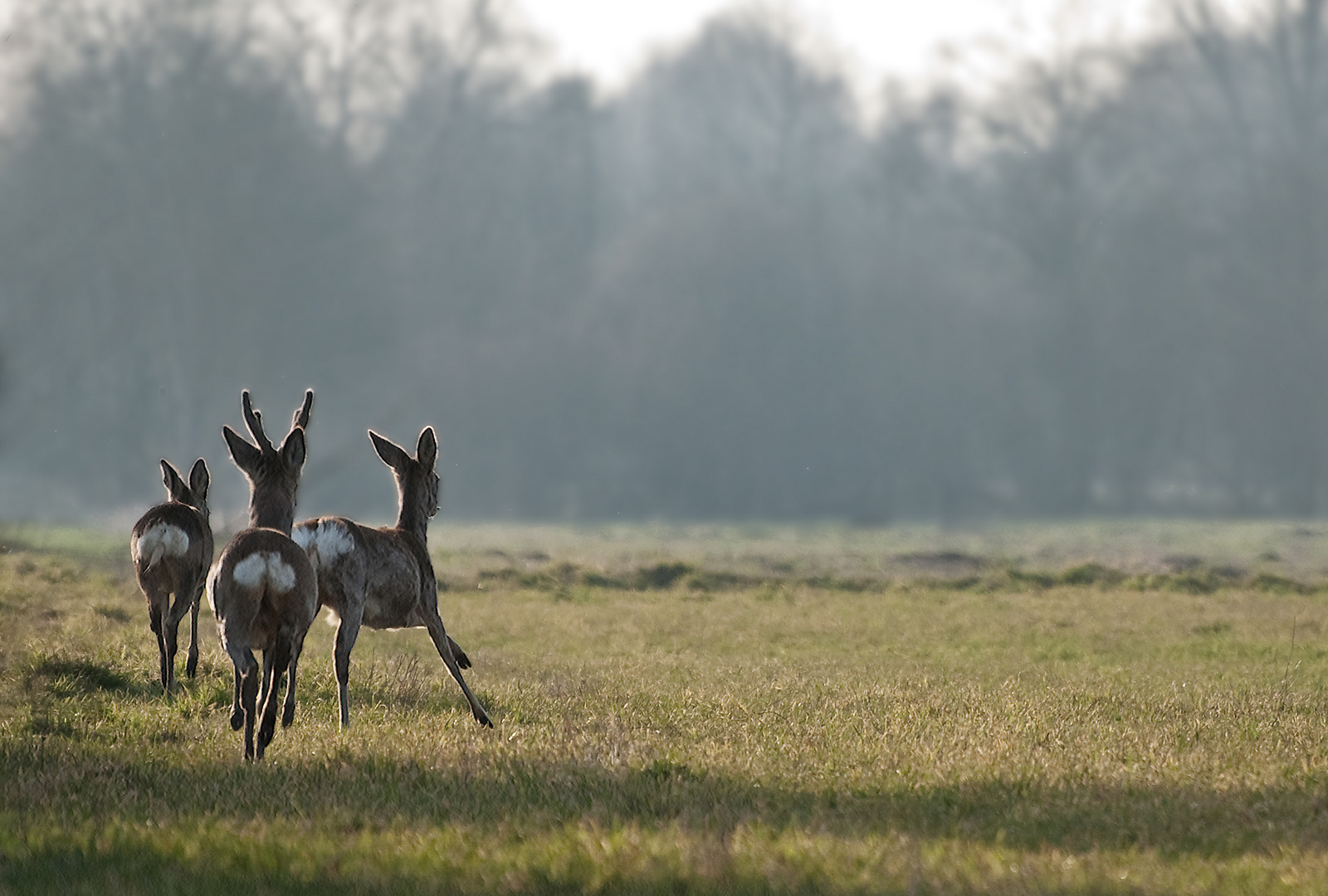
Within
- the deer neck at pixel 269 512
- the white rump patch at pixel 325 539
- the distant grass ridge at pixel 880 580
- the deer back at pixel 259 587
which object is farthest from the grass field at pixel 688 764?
the distant grass ridge at pixel 880 580

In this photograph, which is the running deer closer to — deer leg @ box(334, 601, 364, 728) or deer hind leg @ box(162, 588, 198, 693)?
deer leg @ box(334, 601, 364, 728)

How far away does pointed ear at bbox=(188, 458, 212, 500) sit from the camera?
16.7 m

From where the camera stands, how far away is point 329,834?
7.55 metres

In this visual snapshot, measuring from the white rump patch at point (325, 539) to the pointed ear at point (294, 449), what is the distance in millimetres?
529

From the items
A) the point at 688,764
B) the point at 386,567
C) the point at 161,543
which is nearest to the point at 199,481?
the point at 161,543

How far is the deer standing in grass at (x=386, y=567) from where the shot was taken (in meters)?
11.4

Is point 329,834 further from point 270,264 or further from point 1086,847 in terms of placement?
point 270,264

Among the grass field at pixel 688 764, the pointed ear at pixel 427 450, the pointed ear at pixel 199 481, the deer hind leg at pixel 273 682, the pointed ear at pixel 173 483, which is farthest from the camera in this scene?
the pointed ear at pixel 199 481

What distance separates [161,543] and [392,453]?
3.06m

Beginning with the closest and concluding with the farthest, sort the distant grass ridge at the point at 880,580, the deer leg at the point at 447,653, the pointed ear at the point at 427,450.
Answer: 1. the deer leg at the point at 447,653
2. the pointed ear at the point at 427,450
3. the distant grass ridge at the point at 880,580

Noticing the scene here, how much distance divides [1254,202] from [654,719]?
78846mm

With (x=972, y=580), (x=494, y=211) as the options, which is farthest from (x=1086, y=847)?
(x=494, y=211)

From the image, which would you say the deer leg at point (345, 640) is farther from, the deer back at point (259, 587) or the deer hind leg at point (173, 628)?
the deer hind leg at point (173, 628)

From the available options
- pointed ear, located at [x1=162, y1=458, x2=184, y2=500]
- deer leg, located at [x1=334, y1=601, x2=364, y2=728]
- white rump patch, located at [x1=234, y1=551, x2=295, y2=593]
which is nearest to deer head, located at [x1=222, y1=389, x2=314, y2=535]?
deer leg, located at [x1=334, y1=601, x2=364, y2=728]
